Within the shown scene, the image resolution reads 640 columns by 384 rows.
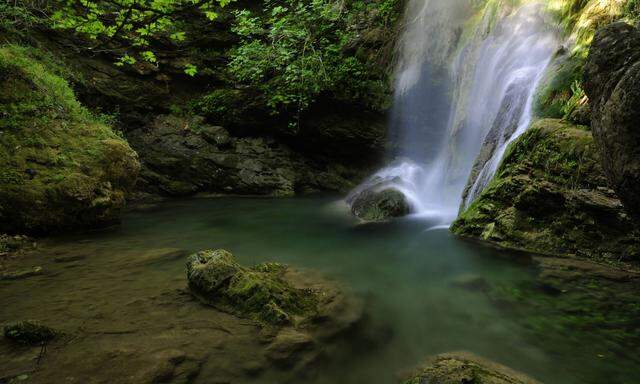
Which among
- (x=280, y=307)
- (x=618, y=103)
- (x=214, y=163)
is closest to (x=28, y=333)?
(x=280, y=307)

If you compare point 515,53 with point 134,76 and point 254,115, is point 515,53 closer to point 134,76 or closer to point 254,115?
point 254,115

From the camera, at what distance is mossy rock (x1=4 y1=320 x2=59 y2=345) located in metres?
2.61

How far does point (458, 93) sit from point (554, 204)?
239 inches

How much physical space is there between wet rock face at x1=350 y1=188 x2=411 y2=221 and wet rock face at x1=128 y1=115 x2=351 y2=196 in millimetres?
4241

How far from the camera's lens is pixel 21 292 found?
3650 mm

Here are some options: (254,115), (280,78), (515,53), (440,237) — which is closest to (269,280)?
(440,237)

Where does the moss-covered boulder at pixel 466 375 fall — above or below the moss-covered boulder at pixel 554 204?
below

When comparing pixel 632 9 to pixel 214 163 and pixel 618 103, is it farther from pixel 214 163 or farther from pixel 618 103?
pixel 214 163

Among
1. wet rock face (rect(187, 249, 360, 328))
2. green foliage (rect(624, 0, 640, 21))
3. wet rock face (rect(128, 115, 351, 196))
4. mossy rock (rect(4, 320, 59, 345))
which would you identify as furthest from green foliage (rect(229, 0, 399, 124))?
mossy rock (rect(4, 320, 59, 345))

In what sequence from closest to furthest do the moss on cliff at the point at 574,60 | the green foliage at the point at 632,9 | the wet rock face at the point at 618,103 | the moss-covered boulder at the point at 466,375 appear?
the moss-covered boulder at the point at 466,375 → the wet rock face at the point at 618,103 → the green foliage at the point at 632,9 → the moss on cliff at the point at 574,60

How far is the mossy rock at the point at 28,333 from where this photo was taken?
2.61 metres

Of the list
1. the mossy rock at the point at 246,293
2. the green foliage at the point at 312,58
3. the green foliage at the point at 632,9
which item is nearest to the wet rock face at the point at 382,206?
the green foliage at the point at 312,58

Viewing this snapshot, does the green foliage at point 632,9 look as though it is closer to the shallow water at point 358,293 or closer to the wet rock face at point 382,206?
the shallow water at point 358,293

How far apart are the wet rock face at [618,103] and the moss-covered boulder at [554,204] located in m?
2.43
